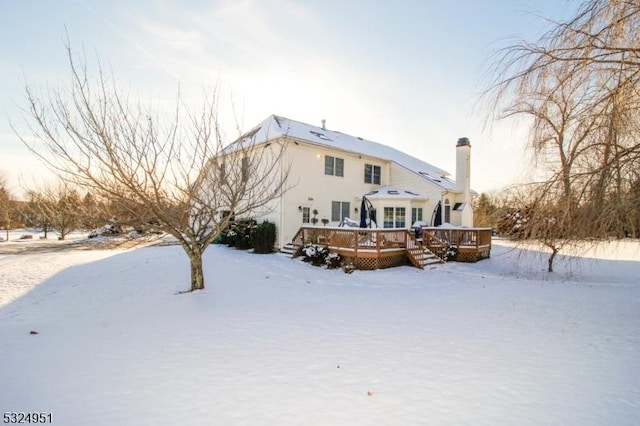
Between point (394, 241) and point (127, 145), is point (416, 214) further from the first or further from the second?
point (127, 145)

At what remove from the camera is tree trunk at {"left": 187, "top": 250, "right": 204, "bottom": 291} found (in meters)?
7.88

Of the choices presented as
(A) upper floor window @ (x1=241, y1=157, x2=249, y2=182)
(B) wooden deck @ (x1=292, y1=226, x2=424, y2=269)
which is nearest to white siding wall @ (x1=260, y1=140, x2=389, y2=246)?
(B) wooden deck @ (x1=292, y1=226, x2=424, y2=269)

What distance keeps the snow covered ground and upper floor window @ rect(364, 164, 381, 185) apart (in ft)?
33.9

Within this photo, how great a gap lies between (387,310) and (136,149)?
256 inches

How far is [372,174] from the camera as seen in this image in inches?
755

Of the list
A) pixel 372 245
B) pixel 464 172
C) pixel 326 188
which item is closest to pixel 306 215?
pixel 326 188

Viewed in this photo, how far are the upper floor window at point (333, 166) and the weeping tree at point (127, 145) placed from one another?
9266mm

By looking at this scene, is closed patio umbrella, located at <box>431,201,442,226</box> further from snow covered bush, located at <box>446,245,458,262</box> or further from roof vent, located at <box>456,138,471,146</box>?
roof vent, located at <box>456,138,471,146</box>

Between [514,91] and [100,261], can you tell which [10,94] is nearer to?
[514,91]

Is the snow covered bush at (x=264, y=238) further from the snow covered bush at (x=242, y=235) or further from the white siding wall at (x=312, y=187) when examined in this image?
the snow covered bush at (x=242, y=235)

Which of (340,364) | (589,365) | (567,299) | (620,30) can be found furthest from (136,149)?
(567,299)

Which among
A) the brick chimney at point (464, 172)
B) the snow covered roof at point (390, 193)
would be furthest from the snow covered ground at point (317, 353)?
the brick chimney at point (464, 172)

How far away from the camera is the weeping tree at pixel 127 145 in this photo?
5.94 m

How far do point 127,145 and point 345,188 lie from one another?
486 inches
